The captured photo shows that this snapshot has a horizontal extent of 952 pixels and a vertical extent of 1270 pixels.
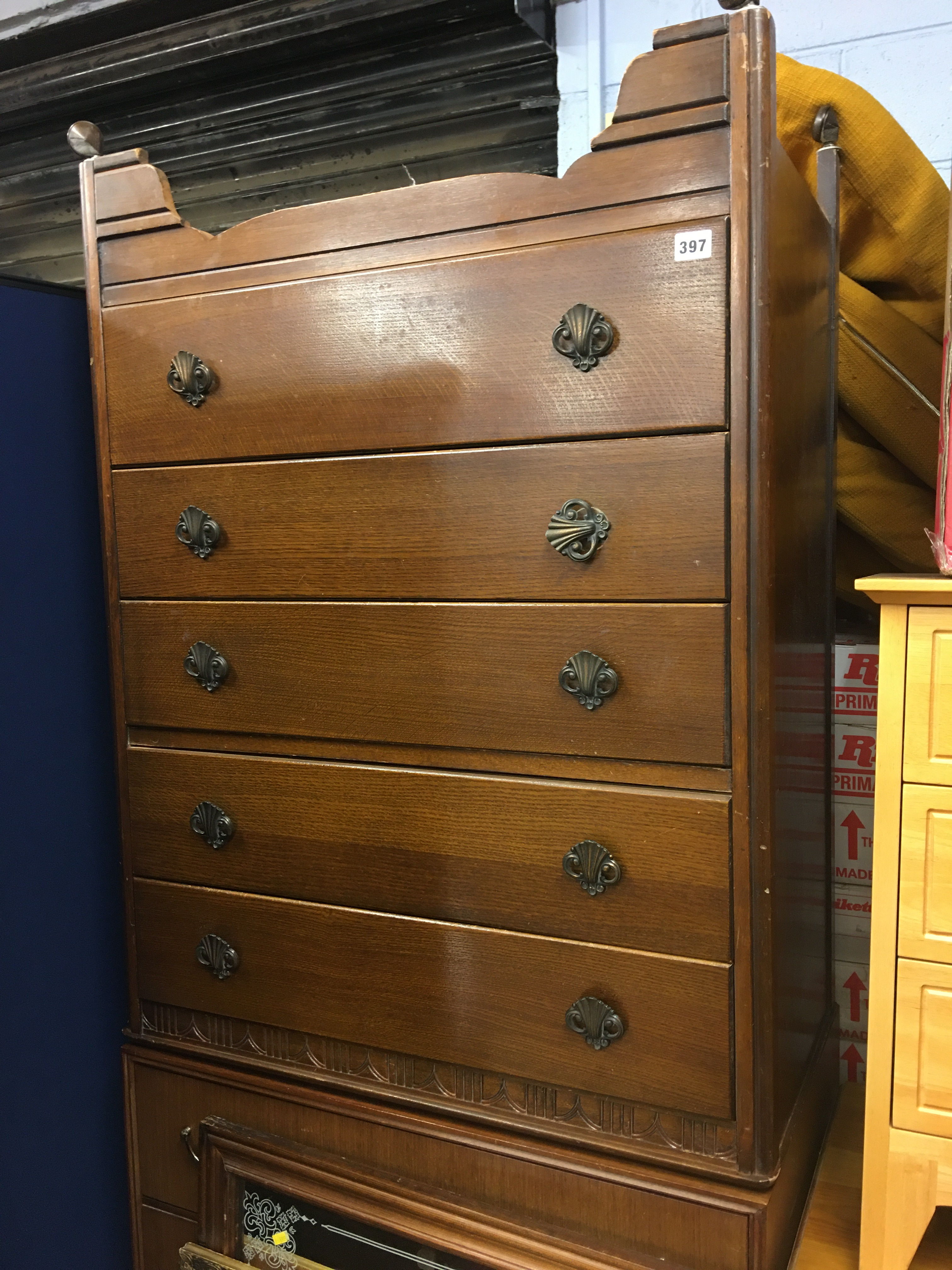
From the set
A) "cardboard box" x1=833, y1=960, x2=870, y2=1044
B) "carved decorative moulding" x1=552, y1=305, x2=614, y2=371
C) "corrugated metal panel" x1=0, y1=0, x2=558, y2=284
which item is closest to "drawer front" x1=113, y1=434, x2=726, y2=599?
"carved decorative moulding" x1=552, y1=305, x2=614, y2=371

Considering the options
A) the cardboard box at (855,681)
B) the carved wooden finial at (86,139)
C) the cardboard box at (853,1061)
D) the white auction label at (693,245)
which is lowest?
the cardboard box at (853,1061)

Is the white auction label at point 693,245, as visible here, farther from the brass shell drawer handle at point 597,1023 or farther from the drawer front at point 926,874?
the brass shell drawer handle at point 597,1023

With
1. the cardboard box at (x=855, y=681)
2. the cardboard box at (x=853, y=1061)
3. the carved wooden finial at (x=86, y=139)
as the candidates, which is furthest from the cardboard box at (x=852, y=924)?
the carved wooden finial at (x=86, y=139)

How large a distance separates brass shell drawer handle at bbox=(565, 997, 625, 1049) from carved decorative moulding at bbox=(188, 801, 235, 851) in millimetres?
594

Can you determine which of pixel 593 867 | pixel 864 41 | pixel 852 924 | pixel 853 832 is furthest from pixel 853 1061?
pixel 864 41

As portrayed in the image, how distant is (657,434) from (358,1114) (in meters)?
1.07

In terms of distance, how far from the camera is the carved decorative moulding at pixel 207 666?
146cm

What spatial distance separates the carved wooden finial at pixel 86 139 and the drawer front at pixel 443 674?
2.28 ft

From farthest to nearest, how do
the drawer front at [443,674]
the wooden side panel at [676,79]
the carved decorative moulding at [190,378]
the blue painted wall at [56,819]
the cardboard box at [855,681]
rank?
the cardboard box at [855,681]
the blue painted wall at [56,819]
the carved decorative moulding at [190,378]
the drawer front at [443,674]
the wooden side panel at [676,79]

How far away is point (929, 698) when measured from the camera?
1146mm

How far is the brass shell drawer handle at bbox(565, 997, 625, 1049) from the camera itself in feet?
4.07

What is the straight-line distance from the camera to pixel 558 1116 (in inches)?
51.1

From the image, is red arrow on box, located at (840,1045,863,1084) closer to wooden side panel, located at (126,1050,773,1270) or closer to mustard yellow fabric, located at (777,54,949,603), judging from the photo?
wooden side panel, located at (126,1050,773,1270)

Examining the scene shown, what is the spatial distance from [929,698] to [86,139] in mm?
1441
